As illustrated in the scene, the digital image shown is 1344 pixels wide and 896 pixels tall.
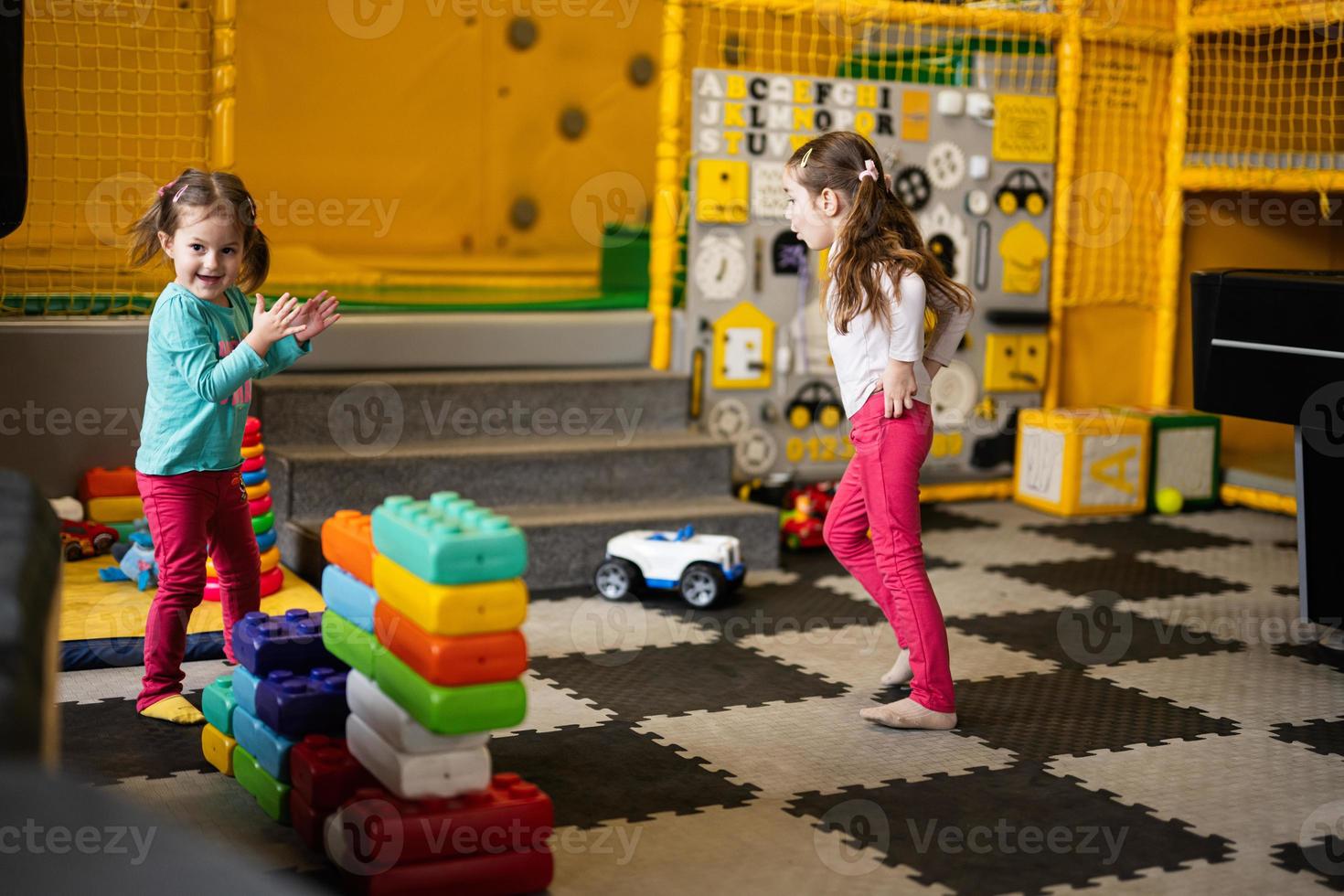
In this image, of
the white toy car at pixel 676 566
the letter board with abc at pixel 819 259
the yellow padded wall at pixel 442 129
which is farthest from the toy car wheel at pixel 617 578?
the yellow padded wall at pixel 442 129

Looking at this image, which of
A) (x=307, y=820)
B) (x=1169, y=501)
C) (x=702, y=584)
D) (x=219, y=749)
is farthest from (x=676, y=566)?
(x=1169, y=501)

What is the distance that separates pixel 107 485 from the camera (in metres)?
3.96

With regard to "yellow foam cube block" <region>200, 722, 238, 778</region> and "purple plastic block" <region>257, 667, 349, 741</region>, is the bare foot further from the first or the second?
"yellow foam cube block" <region>200, 722, 238, 778</region>

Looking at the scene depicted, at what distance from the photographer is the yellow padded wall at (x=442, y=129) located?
5.44 metres

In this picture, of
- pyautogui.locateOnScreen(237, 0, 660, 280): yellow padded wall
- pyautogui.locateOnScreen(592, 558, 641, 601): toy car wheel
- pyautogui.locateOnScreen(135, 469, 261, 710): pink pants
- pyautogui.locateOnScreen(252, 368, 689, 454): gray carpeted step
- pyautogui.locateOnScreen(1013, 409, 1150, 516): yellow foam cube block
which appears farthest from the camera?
pyautogui.locateOnScreen(237, 0, 660, 280): yellow padded wall

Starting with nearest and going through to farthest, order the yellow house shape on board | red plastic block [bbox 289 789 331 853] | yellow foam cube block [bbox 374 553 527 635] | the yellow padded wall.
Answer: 1. yellow foam cube block [bbox 374 553 527 635]
2. red plastic block [bbox 289 789 331 853]
3. the yellow house shape on board
4. the yellow padded wall

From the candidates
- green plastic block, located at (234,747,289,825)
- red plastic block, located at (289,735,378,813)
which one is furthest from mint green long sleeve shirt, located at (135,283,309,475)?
red plastic block, located at (289,735,378,813)

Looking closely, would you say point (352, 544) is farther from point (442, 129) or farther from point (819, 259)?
point (442, 129)

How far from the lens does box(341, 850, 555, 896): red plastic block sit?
6.54 feet

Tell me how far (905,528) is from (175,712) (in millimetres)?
1481

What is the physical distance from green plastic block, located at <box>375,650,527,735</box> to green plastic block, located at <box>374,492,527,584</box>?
0.50 feet

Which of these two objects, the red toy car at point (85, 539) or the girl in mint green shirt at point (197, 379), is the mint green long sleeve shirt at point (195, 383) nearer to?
the girl in mint green shirt at point (197, 379)

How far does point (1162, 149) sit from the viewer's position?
579 cm

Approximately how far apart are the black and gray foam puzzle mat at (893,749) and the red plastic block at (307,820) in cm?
2
